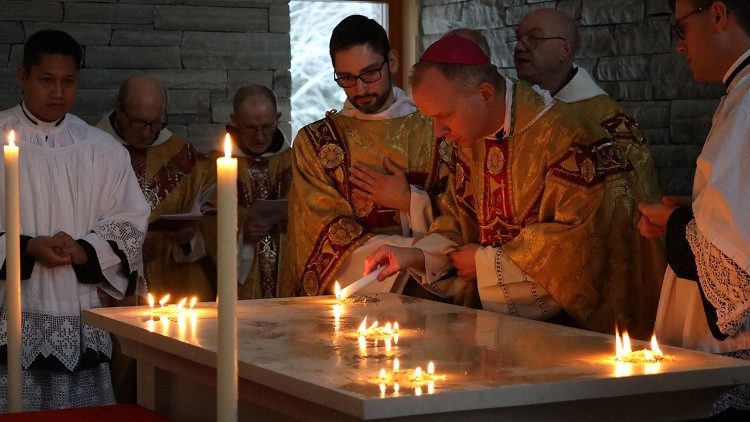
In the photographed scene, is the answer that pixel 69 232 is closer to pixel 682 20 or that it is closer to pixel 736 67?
pixel 682 20

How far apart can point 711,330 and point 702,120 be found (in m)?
2.93

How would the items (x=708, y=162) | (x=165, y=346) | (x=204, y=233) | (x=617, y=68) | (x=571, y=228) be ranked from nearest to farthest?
1. (x=708, y=162)
2. (x=165, y=346)
3. (x=571, y=228)
4. (x=617, y=68)
5. (x=204, y=233)

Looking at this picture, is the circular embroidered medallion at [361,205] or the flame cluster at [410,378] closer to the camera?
the flame cluster at [410,378]

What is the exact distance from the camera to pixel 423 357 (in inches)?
131

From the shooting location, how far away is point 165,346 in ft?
12.1

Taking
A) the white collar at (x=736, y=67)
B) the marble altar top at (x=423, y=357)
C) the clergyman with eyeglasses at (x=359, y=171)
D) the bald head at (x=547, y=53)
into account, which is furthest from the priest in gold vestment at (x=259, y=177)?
the white collar at (x=736, y=67)

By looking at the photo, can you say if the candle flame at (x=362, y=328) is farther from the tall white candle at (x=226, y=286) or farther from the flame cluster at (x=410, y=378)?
the tall white candle at (x=226, y=286)

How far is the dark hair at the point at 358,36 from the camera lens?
17.9 feet

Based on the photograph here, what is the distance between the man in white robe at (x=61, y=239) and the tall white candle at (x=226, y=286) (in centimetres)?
352

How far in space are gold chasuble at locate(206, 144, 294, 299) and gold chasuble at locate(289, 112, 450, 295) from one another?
1.65 metres

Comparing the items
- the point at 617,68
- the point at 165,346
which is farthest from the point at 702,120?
the point at 165,346

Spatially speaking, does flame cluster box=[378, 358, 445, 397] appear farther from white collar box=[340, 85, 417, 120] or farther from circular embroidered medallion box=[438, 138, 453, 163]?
white collar box=[340, 85, 417, 120]

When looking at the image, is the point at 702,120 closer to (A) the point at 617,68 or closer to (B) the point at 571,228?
(A) the point at 617,68

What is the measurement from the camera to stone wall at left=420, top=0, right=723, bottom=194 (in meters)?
6.36
